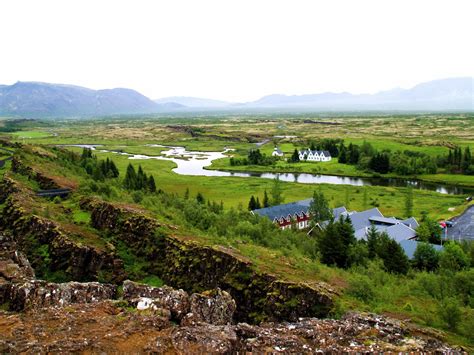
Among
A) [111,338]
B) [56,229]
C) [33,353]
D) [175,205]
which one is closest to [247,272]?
[111,338]

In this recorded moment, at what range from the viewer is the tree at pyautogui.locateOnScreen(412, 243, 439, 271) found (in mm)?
36094

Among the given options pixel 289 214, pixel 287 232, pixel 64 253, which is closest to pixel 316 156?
pixel 289 214

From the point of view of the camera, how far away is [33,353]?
484 inches

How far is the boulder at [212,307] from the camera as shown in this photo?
54.7 ft

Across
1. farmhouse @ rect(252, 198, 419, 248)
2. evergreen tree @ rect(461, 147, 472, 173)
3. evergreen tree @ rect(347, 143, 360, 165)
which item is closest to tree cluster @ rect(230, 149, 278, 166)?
evergreen tree @ rect(347, 143, 360, 165)

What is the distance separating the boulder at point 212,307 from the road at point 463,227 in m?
42.1

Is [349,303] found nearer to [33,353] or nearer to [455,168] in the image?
[33,353]

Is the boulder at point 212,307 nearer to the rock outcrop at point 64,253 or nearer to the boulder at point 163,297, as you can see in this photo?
the boulder at point 163,297

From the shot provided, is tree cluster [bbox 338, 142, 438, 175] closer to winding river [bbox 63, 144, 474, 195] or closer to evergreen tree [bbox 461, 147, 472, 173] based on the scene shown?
winding river [bbox 63, 144, 474, 195]

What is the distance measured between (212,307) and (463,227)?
50.7 metres

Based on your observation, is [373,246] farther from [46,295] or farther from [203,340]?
[46,295]

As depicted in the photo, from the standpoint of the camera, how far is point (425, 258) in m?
36.2

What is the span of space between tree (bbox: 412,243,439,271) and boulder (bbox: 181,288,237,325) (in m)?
24.4

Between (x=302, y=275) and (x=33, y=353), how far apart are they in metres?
13.5
